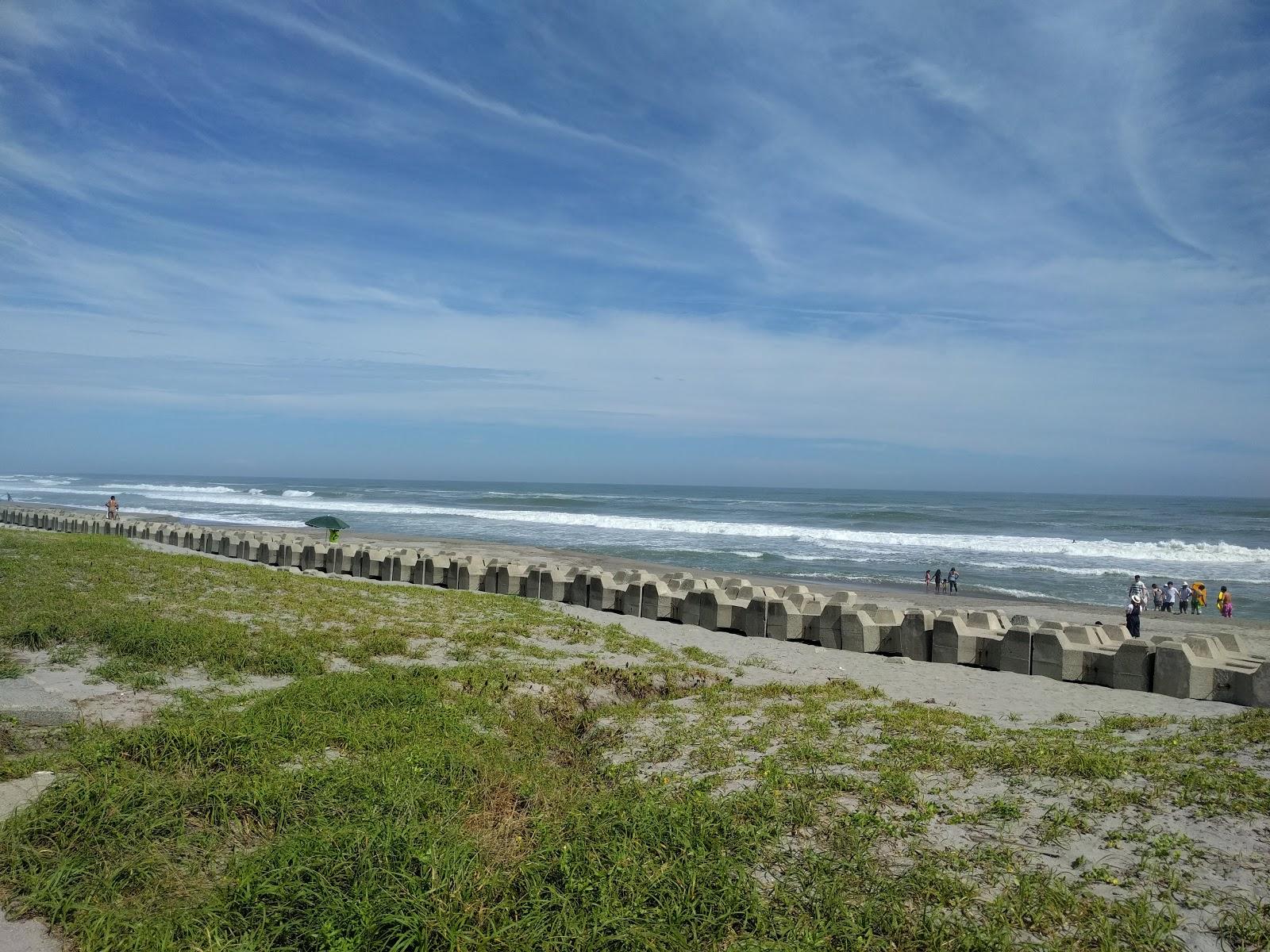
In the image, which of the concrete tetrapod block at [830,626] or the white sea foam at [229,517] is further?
the white sea foam at [229,517]

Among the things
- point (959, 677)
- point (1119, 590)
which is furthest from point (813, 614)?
point (1119, 590)

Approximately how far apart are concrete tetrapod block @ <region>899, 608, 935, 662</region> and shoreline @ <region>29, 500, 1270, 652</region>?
9.50 feet

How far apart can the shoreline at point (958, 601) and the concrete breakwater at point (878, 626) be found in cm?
273

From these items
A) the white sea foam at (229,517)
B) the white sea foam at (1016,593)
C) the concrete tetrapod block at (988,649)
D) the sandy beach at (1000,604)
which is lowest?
the white sea foam at (1016,593)

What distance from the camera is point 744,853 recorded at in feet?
14.8

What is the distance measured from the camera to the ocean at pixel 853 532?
32438 mm

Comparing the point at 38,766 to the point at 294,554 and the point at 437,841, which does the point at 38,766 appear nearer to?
the point at 437,841

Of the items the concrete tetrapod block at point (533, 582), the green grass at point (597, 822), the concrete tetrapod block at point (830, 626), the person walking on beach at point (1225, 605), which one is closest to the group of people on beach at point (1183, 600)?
the person walking on beach at point (1225, 605)

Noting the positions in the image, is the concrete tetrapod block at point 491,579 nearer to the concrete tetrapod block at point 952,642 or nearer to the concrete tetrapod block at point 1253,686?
the concrete tetrapod block at point 952,642

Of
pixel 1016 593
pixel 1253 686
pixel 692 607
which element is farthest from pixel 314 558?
pixel 1016 593

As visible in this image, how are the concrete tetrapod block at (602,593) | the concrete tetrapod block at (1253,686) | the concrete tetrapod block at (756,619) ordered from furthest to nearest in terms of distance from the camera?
the concrete tetrapod block at (602,593)
the concrete tetrapod block at (756,619)
the concrete tetrapod block at (1253,686)

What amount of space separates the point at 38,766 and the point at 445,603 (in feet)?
28.2

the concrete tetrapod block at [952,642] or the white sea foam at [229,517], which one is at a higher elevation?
the concrete tetrapod block at [952,642]

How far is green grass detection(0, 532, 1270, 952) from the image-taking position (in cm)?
390
